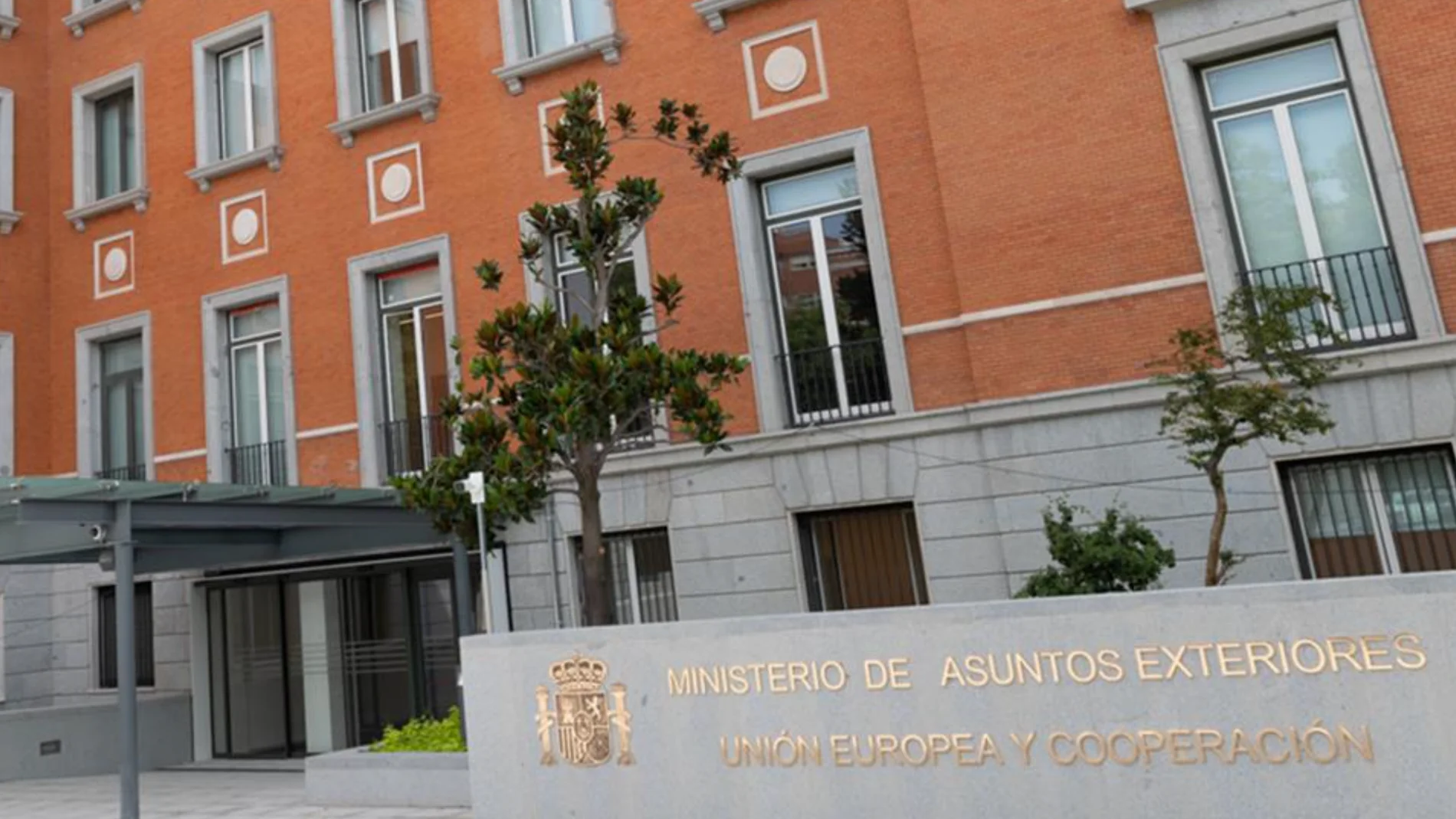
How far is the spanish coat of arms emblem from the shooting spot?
8.39m

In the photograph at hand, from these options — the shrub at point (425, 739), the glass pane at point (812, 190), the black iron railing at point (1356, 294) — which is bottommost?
the shrub at point (425, 739)

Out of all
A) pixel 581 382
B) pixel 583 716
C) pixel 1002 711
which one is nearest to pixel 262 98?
pixel 581 382

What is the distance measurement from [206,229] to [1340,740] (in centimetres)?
1700

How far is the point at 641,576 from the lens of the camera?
13.5 m

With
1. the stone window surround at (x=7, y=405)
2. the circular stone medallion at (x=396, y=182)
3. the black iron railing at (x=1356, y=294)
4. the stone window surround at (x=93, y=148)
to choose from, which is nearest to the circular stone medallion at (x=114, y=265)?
the stone window surround at (x=93, y=148)

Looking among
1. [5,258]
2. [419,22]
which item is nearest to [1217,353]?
[419,22]

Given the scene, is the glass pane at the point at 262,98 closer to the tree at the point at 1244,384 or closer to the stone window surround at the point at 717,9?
the stone window surround at the point at 717,9

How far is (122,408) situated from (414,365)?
6178 mm

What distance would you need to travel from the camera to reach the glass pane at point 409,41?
1606cm

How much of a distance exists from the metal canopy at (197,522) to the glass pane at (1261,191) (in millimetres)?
10060

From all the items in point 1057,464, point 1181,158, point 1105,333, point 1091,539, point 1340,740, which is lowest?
point 1340,740

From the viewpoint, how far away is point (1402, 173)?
10.3m

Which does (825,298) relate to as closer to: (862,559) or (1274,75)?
(862,559)

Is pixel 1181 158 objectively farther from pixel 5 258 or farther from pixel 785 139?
pixel 5 258
